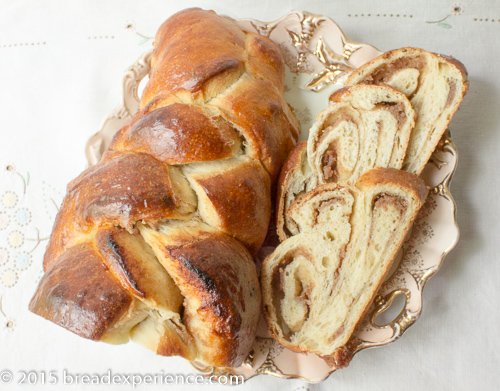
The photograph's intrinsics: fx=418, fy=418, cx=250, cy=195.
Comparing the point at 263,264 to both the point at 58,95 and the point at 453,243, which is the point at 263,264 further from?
the point at 58,95

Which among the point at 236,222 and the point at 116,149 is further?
the point at 116,149

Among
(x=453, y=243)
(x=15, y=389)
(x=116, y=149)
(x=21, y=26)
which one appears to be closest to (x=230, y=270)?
(x=116, y=149)

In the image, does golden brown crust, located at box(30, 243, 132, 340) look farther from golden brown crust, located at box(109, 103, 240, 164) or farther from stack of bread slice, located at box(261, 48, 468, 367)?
stack of bread slice, located at box(261, 48, 468, 367)

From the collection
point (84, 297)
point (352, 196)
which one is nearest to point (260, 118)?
point (352, 196)

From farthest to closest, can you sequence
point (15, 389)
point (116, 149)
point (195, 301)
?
1. point (15, 389)
2. point (116, 149)
3. point (195, 301)

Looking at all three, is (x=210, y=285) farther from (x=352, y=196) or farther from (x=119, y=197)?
(x=352, y=196)

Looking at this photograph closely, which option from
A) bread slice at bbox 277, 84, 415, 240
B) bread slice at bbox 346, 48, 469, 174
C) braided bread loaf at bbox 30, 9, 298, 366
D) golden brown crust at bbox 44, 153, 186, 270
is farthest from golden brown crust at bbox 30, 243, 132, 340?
bread slice at bbox 346, 48, 469, 174

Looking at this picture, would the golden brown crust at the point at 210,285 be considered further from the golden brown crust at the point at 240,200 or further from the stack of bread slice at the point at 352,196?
the stack of bread slice at the point at 352,196

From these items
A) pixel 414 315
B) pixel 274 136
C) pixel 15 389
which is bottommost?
pixel 15 389
